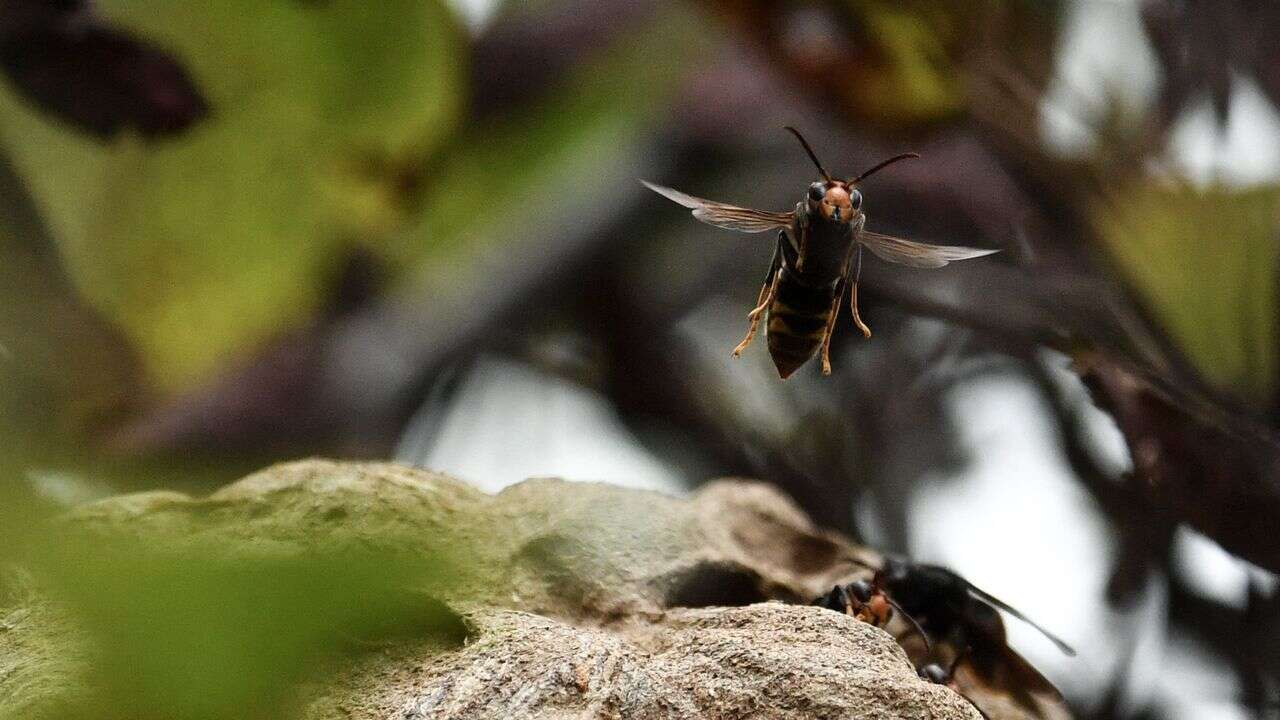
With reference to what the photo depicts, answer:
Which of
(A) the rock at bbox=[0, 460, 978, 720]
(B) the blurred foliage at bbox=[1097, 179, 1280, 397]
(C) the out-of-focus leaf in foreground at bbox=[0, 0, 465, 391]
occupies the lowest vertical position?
(A) the rock at bbox=[0, 460, 978, 720]

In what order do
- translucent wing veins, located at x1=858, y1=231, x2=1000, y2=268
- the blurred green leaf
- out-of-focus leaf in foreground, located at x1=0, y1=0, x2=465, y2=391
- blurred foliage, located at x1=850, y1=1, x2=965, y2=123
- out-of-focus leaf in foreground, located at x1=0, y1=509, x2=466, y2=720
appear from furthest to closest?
blurred foliage, located at x1=850, y1=1, x2=965, y2=123, the blurred green leaf, out-of-focus leaf in foreground, located at x1=0, y1=0, x2=465, y2=391, translucent wing veins, located at x1=858, y1=231, x2=1000, y2=268, out-of-focus leaf in foreground, located at x1=0, y1=509, x2=466, y2=720

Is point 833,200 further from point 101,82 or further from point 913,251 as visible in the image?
point 101,82

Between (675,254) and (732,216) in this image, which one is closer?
(732,216)

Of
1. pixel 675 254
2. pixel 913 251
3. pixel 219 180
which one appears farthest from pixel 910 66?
pixel 219 180

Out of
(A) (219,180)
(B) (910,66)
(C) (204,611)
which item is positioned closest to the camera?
(C) (204,611)

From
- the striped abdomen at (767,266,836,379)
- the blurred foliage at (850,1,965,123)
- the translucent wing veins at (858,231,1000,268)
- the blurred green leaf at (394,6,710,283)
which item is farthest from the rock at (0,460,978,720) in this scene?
the blurred foliage at (850,1,965,123)

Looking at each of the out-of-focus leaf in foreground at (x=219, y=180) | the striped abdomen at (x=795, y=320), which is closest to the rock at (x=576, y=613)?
the striped abdomen at (x=795, y=320)

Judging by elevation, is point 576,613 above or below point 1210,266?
below

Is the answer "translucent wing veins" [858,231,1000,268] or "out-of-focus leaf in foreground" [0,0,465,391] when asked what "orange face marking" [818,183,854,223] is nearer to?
"translucent wing veins" [858,231,1000,268]
